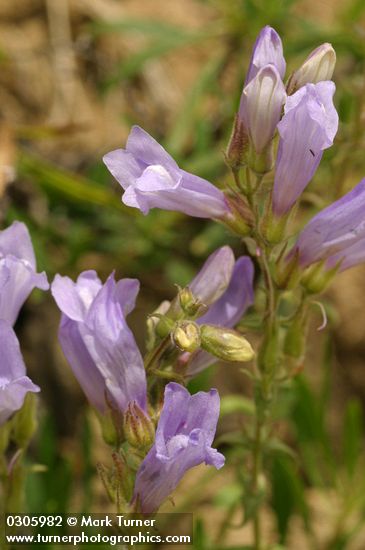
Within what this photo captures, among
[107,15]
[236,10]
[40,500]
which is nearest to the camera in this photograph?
[40,500]

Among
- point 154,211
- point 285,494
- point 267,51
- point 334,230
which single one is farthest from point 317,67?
point 154,211

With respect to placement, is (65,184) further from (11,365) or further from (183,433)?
(183,433)

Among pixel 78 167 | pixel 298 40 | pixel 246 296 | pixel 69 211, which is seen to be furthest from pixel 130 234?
pixel 246 296

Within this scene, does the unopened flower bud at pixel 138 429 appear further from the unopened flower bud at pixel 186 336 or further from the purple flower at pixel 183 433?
the unopened flower bud at pixel 186 336

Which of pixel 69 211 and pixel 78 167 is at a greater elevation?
pixel 78 167

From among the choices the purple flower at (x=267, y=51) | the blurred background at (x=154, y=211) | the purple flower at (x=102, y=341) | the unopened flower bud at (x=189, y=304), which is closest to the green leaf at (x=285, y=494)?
the blurred background at (x=154, y=211)

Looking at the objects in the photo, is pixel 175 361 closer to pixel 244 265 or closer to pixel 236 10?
pixel 244 265
